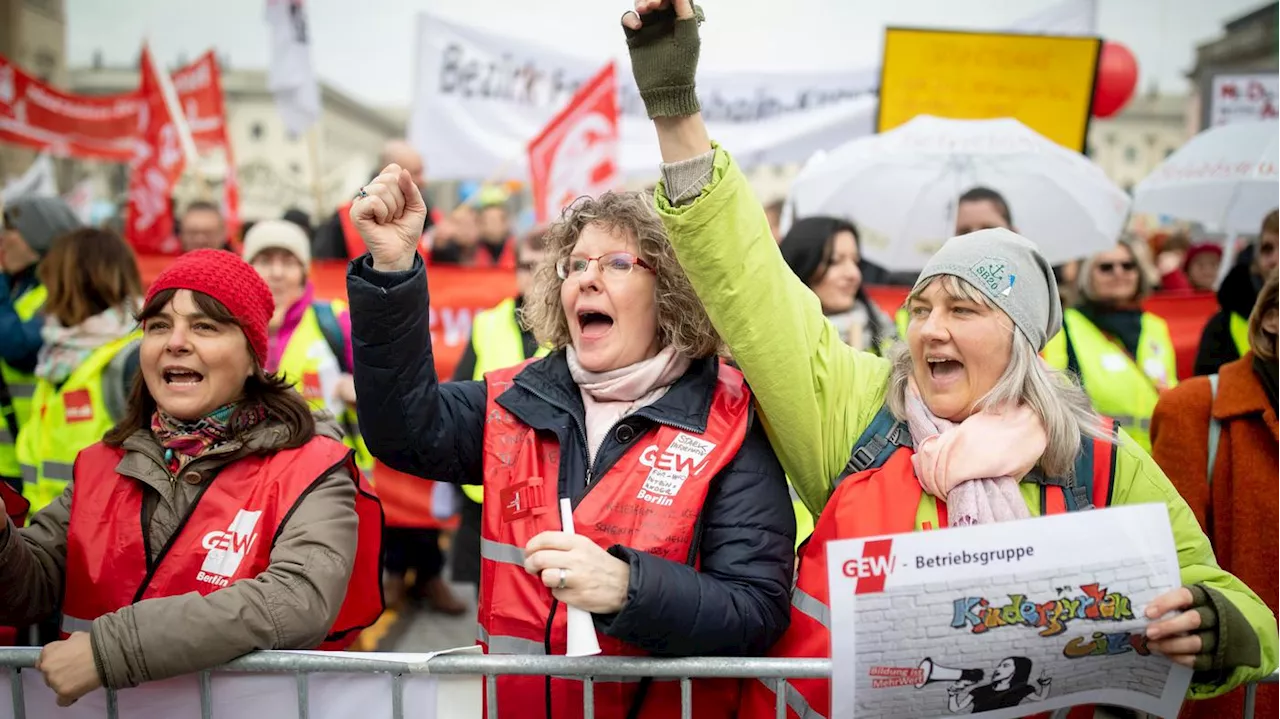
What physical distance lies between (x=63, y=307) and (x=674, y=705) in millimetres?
3401

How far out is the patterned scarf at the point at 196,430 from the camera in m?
2.35

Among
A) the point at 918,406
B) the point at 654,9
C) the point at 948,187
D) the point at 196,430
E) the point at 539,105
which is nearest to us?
the point at 654,9

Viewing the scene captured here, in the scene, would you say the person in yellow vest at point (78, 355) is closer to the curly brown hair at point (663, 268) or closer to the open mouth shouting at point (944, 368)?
the curly brown hair at point (663, 268)

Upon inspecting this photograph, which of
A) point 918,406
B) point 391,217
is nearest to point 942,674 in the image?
point 918,406

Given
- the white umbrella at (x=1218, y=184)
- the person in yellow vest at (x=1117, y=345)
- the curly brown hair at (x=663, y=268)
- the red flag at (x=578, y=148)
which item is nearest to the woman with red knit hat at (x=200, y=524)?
the curly brown hair at (x=663, y=268)

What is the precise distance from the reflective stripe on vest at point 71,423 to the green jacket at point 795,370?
2.73 m

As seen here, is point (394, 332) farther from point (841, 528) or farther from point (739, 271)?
point (841, 528)

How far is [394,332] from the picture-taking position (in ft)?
6.73

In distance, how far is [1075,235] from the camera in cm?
505

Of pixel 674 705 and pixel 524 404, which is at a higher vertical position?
pixel 524 404

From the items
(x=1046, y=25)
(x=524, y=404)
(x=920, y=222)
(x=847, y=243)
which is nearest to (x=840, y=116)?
(x=1046, y=25)

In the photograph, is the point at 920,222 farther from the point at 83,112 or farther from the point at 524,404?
the point at 83,112

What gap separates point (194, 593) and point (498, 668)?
2.18ft

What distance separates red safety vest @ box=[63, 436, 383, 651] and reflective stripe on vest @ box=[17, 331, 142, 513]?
1584 millimetres
